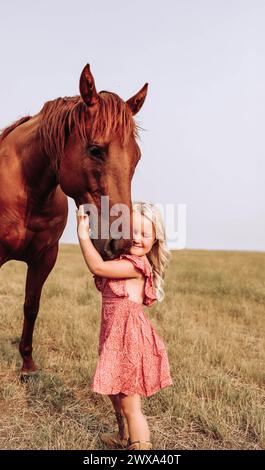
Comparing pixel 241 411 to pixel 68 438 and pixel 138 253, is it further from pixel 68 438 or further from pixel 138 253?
pixel 138 253

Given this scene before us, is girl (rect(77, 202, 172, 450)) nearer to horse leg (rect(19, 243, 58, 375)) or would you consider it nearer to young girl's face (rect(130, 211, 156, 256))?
young girl's face (rect(130, 211, 156, 256))

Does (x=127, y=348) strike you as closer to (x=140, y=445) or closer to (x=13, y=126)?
(x=140, y=445)

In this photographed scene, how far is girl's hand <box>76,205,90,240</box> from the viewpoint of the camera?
8.36 ft

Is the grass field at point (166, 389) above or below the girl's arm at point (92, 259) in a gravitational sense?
below

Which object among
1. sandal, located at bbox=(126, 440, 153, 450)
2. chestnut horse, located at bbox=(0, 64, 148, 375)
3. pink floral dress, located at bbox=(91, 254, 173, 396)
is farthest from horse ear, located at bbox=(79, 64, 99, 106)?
sandal, located at bbox=(126, 440, 153, 450)

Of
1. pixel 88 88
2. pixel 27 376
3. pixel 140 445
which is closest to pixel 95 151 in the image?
pixel 88 88

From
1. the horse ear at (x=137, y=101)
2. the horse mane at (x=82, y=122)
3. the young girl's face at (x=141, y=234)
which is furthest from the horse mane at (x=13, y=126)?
the young girl's face at (x=141, y=234)

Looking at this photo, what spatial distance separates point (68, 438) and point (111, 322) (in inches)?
37.5

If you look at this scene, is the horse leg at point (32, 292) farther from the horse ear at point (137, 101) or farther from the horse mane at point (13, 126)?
the horse ear at point (137, 101)

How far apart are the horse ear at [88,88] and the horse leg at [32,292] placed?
1.85m

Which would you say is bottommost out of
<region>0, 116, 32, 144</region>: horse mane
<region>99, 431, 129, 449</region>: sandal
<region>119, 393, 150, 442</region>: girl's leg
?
<region>99, 431, 129, 449</region>: sandal

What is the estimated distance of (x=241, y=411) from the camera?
3.44m

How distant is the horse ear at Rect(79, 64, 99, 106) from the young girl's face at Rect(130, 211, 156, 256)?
740mm

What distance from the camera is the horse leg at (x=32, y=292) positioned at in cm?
417
